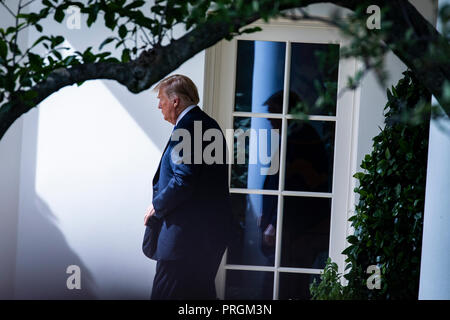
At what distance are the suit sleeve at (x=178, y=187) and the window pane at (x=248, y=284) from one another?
50.1 inches

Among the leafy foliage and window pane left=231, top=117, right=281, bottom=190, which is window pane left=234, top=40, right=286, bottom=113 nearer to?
window pane left=231, top=117, right=281, bottom=190

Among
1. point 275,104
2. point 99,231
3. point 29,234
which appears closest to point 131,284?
point 99,231

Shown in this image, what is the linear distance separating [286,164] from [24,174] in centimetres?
172

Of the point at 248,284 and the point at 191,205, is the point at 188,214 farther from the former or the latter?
the point at 248,284

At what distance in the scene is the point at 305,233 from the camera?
431 centimetres

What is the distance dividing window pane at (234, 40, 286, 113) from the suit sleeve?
3.72 ft

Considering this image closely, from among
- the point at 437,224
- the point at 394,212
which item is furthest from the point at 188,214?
the point at 437,224

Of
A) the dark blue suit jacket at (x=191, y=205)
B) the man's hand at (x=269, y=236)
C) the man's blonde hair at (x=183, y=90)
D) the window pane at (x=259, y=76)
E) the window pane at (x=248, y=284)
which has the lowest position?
the window pane at (x=248, y=284)

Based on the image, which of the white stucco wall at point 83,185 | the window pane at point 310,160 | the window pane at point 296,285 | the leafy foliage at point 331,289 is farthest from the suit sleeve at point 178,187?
the window pane at point 296,285

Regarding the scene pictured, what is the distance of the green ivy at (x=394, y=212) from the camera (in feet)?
10.0

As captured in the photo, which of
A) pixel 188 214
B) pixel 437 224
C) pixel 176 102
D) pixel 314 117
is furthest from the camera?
pixel 314 117

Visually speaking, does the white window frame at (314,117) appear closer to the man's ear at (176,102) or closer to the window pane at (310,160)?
the window pane at (310,160)

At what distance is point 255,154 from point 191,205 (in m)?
1.12

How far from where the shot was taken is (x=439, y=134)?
219cm
